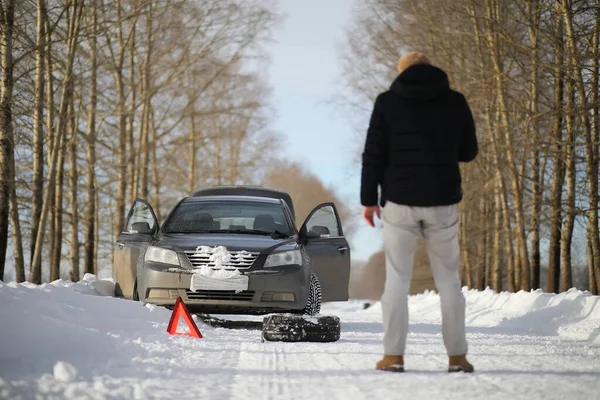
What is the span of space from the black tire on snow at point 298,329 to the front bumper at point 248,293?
3.69ft

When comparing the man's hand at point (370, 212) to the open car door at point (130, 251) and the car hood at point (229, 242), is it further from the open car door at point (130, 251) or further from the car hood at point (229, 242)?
the open car door at point (130, 251)

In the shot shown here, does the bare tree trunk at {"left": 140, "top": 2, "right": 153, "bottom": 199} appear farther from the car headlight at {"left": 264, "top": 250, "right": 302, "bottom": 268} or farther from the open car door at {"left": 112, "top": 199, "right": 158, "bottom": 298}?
the car headlight at {"left": 264, "top": 250, "right": 302, "bottom": 268}

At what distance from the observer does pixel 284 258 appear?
11180 millimetres

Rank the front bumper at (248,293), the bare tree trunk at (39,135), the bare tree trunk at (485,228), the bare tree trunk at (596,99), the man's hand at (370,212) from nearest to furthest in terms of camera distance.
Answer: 1. the man's hand at (370,212)
2. the front bumper at (248,293)
3. the bare tree trunk at (596,99)
4. the bare tree trunk at (39,135)
5. the bare tree trunk at (485,228)

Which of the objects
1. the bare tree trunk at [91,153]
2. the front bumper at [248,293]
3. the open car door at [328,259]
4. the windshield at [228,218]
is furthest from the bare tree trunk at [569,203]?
the bare tree trunk at [91,153]

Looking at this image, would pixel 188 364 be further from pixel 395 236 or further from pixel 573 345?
pixel 573 345

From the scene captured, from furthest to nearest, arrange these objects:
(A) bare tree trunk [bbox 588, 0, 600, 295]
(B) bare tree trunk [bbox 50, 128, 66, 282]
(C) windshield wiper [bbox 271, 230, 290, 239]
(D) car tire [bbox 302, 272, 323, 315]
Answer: (B) bare tree trunk [bbox 50, 128, 66, 282] → (A) bare tree trunk [bbox 588, 0, 600, 295] → (C) windshield wiper [bbox 271, 230, 290, 239] → (D) car tire [bbox 302, 272, 323, 315]

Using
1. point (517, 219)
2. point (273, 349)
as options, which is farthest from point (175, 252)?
point (517, 219)

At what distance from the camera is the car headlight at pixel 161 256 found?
36.7ft

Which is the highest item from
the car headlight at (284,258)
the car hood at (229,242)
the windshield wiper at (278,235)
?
the windshield wiper at (278,235)

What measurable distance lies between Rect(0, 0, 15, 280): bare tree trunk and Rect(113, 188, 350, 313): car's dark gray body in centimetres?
581

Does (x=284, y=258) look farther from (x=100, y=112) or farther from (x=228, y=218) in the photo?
(x=100, y=112)

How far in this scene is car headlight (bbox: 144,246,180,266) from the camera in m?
11.2

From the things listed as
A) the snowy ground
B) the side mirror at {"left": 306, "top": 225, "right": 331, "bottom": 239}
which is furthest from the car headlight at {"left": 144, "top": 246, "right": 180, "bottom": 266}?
the side mirror at {"left": 306, "top": 225, "right": 331, "bottom": 239}
